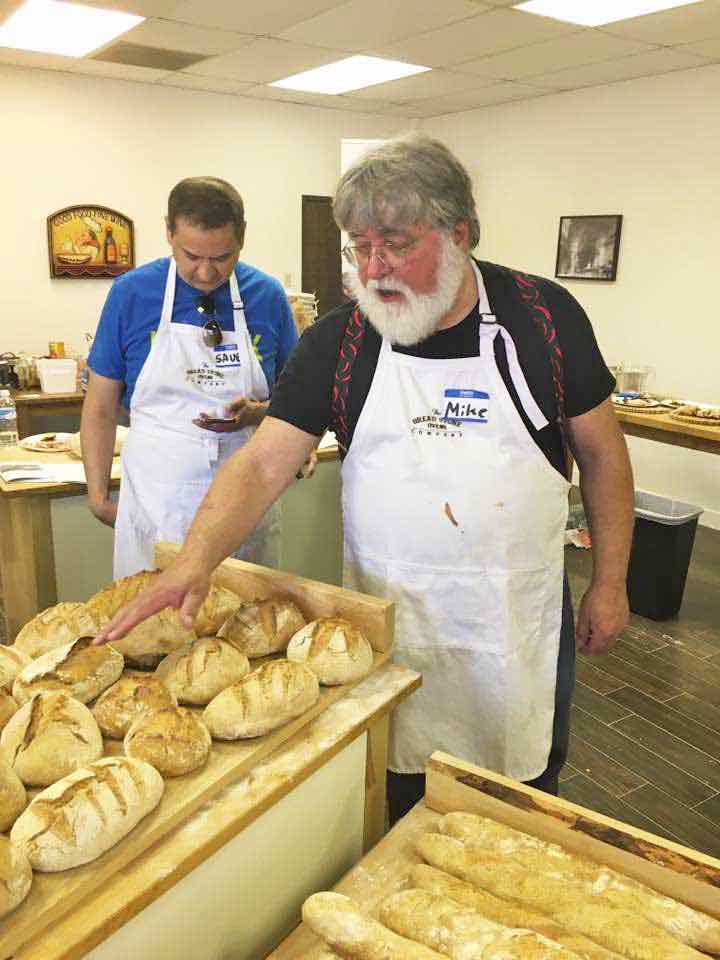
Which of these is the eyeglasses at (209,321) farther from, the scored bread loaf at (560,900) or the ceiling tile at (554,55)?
the ceiling tile at (554,55)

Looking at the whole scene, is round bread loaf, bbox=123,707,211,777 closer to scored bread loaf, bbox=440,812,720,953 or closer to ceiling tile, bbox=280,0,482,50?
scored bread loaf, bbox=440,812,720,953

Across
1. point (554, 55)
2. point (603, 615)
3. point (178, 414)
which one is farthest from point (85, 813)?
point (554, 55)

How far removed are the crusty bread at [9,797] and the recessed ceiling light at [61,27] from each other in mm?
4145

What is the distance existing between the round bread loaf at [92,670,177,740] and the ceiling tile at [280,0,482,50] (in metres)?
3.67

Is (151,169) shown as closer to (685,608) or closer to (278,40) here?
(278,40)

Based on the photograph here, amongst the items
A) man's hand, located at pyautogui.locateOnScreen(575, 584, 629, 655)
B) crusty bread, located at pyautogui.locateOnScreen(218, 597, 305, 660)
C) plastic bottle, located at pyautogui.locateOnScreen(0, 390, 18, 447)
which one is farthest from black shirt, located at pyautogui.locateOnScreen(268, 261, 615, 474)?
plastic bottle, located at pyautogui.locateOnScreen(0, 390, 18, 447)

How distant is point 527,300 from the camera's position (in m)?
1.42

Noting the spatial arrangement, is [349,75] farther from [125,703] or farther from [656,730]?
[125,703]

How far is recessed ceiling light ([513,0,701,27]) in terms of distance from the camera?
3674 millimetres

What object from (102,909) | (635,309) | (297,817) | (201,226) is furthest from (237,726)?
(635,309)

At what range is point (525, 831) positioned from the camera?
97 centimetres

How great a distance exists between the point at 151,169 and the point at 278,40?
1.87m

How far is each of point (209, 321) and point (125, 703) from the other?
1.43 meters

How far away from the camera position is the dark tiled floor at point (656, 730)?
94.0 inches
